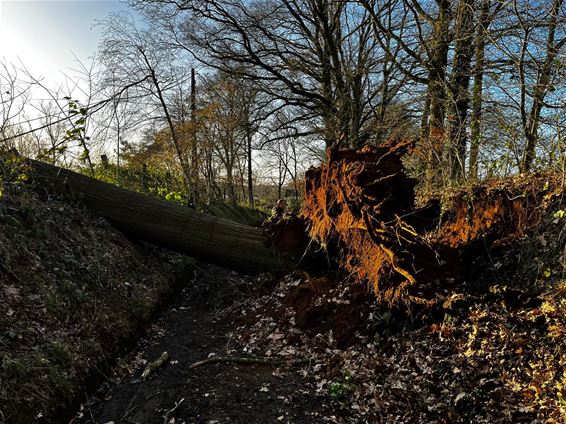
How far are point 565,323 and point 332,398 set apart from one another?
218cm

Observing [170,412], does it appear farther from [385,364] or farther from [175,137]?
[175,137]

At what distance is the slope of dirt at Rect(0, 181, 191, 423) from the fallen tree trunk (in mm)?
318

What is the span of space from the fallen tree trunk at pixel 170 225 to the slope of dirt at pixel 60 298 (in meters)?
0.32

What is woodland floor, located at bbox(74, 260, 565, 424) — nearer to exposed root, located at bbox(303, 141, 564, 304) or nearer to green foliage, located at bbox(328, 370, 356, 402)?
green foliage, located at bbox(328, 370, 356, 402)

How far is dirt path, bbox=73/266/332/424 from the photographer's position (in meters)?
3.58

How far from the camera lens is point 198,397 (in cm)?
387

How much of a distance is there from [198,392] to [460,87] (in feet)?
22.8

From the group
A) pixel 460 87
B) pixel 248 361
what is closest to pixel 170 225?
pixel 248 361

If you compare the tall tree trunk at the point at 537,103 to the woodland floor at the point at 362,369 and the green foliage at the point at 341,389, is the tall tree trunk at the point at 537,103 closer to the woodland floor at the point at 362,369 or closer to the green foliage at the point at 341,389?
the woodland floor at the point at 362,369

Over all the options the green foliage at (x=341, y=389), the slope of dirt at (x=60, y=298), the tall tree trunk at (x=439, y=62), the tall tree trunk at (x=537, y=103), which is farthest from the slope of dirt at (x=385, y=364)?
the tall tree trunk at (x=439, y=62)

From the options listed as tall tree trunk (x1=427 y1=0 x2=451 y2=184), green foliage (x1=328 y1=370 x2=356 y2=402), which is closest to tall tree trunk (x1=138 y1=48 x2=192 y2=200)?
tall tree trunk (x1=427 y1=0 x2=451 y2=184)

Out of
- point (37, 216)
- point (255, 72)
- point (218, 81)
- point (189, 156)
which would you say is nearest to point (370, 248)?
point (37, 216)

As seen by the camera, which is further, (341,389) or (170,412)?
(341,389)

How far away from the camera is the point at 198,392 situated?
13.0 feet
